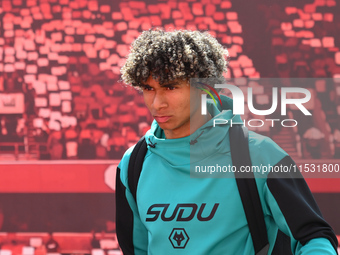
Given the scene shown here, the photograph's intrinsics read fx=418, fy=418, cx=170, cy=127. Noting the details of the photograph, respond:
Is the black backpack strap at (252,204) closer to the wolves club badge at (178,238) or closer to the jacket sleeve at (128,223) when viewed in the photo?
the wolves club badge at (178,238)

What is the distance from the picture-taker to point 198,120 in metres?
1.50

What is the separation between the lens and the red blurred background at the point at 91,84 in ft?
9.39

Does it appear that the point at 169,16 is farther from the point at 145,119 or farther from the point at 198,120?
the point at 198,120

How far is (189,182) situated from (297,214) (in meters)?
0.37

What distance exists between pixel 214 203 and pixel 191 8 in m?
1.90

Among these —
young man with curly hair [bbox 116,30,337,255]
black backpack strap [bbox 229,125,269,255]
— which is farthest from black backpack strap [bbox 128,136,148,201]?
black backpack strap [bbox 229,125,269,255]

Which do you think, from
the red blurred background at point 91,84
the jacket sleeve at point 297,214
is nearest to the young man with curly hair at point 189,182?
the jacket sleeve at point 297,214

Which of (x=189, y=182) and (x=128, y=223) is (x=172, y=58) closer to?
(x=189, y=182)

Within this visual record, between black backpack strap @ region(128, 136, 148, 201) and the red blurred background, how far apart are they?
1420 mm

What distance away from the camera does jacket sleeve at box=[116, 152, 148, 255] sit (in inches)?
61.9

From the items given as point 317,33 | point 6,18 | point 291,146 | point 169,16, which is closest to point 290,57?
point 317,33

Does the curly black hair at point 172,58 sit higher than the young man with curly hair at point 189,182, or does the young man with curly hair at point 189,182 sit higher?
the curly black hair at point 172,58

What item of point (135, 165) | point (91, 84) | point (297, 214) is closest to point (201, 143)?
point (135, 165)

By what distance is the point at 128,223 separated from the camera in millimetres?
1590
